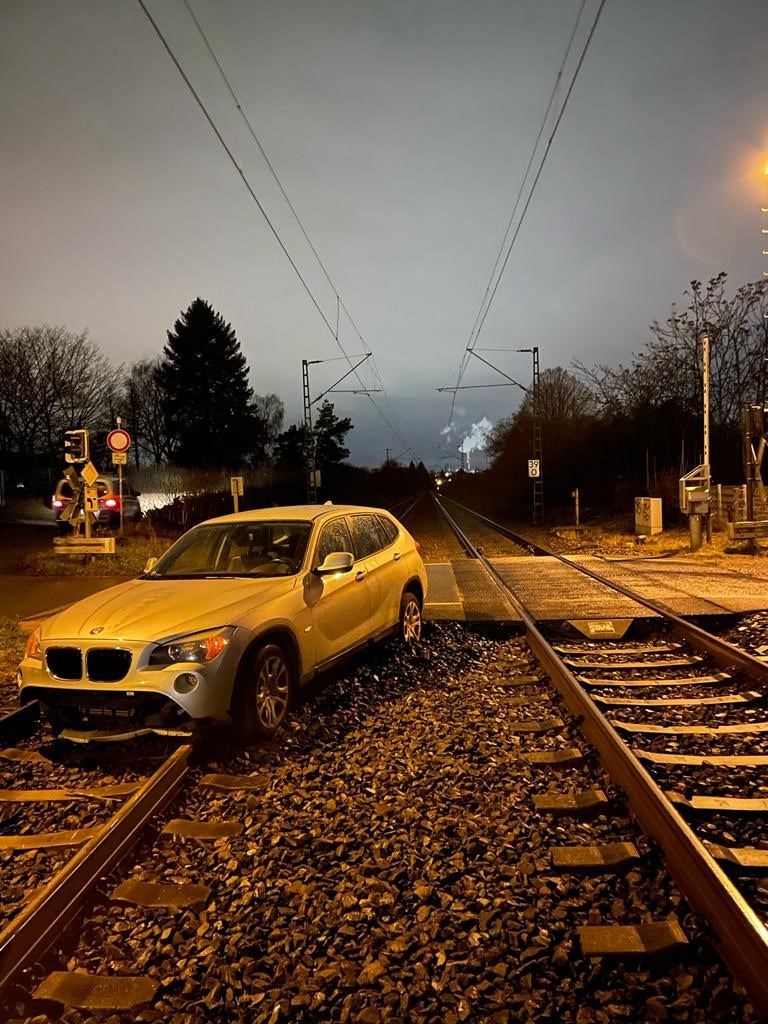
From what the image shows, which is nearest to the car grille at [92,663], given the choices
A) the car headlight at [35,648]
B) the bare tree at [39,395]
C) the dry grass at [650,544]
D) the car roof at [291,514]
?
the car headlight at [35,648]

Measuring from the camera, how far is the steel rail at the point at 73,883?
2.63 m

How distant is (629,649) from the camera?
24.6ft

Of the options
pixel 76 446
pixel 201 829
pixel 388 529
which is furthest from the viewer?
pixel 76 446

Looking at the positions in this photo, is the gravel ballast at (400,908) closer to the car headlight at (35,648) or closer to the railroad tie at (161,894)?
the railroad tie at (161,894)

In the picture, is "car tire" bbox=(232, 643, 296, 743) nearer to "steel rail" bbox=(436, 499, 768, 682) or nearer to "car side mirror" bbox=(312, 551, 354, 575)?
"car side mirror" bbox=(312, 551, 354, 575)

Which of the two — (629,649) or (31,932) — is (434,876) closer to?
(31,932)

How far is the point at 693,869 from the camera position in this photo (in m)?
2.93

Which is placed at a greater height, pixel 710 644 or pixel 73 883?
pixel 710 644

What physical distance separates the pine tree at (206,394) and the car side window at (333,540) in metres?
53.3

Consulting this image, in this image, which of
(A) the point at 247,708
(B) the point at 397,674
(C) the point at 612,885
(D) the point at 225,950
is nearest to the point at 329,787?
(A) the point at 247,708

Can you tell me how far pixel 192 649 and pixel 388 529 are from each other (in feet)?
11.9

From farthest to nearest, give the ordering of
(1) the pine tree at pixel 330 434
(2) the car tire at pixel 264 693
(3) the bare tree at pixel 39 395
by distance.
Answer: (1) the pine tree at pixel 330 434 → (3) the bare tree at pixel 39 395 → (2) the car tire at pixel 264 693

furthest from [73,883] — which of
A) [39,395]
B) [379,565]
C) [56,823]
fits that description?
[39,395]

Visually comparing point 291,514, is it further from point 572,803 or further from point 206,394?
point 206,394
